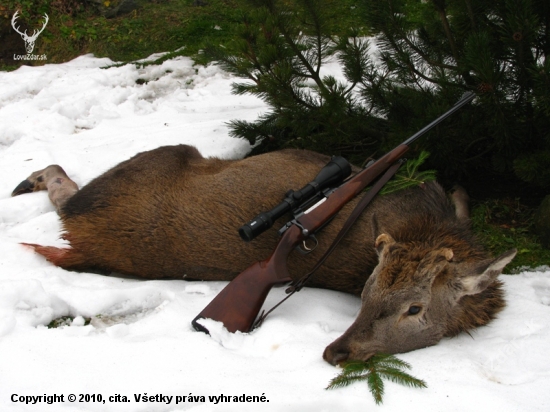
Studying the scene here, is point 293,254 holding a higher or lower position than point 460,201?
lower

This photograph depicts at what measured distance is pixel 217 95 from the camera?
28.1 feet

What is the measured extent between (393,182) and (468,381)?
182 cm

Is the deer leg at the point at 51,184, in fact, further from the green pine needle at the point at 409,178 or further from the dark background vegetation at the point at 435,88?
the green pine needle at the point at 409,178

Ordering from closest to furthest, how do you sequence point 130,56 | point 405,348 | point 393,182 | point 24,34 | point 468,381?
point 468,381 → point 405,348 → point 393,182 → point 130,56 → point 24,34

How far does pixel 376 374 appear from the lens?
3131mm

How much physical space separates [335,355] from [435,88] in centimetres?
286

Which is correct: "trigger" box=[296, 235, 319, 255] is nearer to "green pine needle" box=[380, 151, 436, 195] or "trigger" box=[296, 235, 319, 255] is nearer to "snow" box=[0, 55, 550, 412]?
"snow" box=[0, 55, 550, 412]

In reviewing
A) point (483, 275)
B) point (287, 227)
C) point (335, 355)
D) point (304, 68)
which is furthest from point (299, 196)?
point (304, 68)

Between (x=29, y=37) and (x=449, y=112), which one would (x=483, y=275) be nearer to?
(x=449, y=112)

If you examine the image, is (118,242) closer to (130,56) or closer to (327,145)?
(327,145)

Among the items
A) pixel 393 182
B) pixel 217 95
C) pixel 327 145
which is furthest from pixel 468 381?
pixel 217 95

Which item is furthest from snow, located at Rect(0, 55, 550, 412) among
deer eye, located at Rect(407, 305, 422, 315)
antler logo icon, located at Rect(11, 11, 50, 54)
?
antler logo icon, located at Rect(11, 11, 50, 54)

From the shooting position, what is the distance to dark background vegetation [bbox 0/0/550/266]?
4266 millimetres

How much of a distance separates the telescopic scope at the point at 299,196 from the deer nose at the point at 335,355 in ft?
3.45
